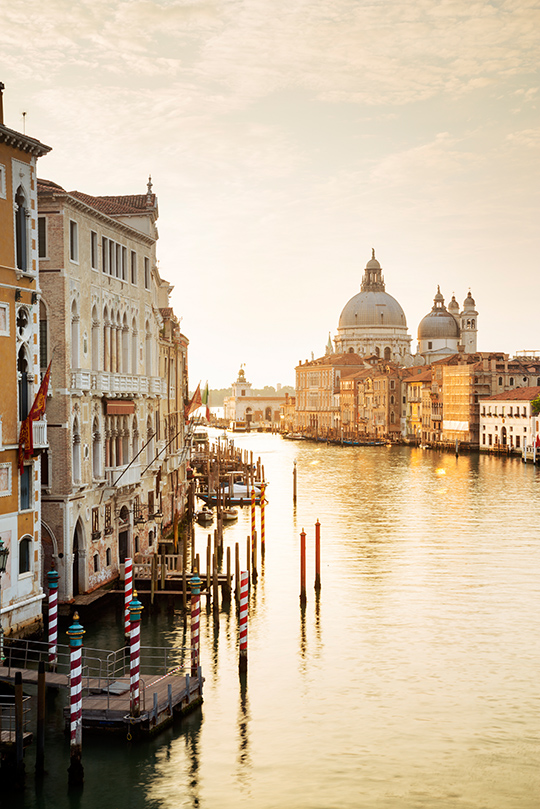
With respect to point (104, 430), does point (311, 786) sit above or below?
below

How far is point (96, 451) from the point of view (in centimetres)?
2383

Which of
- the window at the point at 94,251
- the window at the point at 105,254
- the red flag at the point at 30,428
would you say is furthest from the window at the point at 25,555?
the window at the point at 105,254

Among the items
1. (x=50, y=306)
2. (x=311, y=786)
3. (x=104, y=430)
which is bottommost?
(x=311, y=786)

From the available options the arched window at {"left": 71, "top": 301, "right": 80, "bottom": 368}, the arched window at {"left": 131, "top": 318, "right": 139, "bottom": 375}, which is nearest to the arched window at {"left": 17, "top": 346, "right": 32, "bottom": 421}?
the arched window at {"left": 71, "top": 301, "right": 80, "bottom": 368}

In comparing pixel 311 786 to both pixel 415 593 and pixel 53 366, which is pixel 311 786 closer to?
pixel 53 366

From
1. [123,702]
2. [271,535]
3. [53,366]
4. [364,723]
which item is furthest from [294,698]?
[271,535]

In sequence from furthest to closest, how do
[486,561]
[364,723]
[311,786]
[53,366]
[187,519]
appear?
[187,519]
[486,561]
[53,366]
[364,723]
[311,786]

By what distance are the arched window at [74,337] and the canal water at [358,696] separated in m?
5.76

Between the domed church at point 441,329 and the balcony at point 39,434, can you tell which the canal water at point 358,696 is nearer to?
the balcony at point 39,434

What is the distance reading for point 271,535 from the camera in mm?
37938

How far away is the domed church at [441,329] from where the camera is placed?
148 meters

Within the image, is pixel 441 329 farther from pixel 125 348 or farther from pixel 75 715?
pixel 75 715

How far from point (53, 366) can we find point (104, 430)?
339 cm

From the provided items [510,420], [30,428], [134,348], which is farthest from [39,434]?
[510,420]
